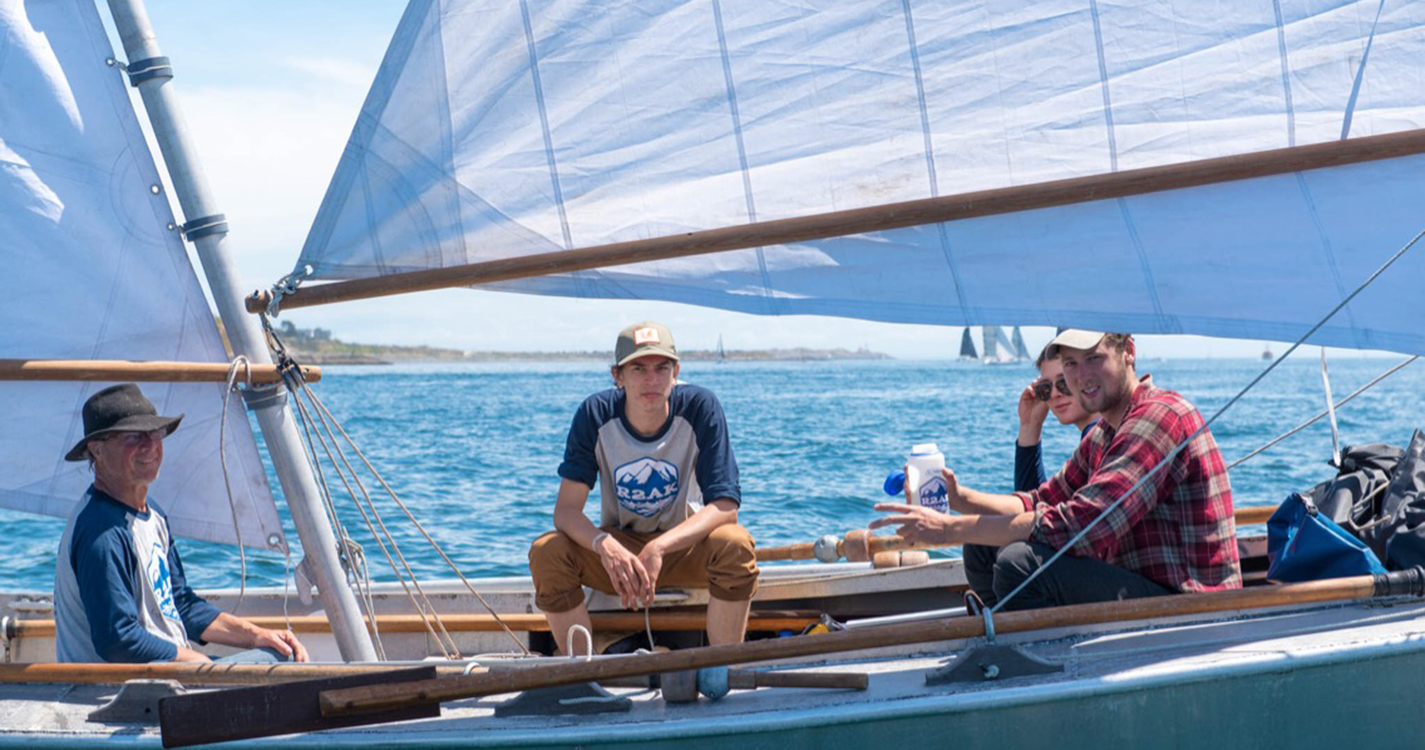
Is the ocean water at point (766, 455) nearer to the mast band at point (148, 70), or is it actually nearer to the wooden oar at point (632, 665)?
the mast band at point (148, 70)

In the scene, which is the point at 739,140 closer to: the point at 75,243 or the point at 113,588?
the point at 113,588

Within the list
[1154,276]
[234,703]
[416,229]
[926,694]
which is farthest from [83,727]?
[1154,276]

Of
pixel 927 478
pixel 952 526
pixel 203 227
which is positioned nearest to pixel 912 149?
pixel 927 478

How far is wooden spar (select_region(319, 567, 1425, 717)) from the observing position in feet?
11.4

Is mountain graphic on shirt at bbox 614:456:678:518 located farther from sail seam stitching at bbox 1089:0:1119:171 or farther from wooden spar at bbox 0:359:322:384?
sail seam stitching at bbox 1089:0:1119:171

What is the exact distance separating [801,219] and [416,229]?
1146mm

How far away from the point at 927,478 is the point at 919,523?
578 millimetres

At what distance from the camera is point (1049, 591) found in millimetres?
4117

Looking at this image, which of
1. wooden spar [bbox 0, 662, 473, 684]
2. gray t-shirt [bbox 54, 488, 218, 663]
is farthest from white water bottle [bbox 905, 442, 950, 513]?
gray t-shirt [bbox 54, 488, 218, 663]

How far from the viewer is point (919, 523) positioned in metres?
3.84

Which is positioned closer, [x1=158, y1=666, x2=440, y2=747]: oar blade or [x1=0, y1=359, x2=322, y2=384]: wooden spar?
[x1=158, y1=666, x2=440, y2=747]: oar blade

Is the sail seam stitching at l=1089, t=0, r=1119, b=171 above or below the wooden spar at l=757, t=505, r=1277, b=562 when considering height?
above

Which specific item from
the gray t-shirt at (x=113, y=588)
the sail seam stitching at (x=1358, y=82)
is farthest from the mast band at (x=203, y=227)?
the sail seam stitching at (x=1358, y=82)

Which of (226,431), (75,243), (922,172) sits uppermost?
(75,243)
